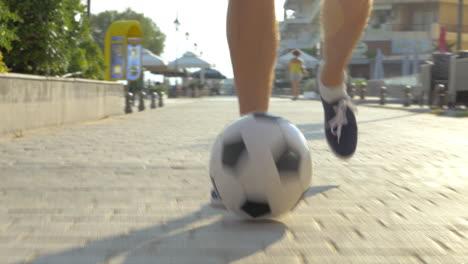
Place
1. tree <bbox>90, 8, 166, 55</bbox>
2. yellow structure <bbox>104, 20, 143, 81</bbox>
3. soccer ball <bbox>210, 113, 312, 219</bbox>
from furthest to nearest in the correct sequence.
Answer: tree <bbox>90, 8, 166, 55</bbox> → yellow structure <bbox>104, 20, 143, 81</bbox> → soccer ball <bbox>210, 113, 312, 219</bbox>

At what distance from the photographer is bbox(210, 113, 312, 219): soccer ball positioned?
271 cm

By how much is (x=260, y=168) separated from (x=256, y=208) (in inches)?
7.1

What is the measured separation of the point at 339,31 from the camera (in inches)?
144

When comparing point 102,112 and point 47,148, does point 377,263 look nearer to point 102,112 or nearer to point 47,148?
point 47,148

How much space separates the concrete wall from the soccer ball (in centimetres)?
504

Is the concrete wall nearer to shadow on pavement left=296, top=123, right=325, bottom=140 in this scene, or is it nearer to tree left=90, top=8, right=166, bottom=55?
shadow on pavement left=296, top=123, right=325, bottom=140

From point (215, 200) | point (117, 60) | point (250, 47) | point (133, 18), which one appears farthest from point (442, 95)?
point (133, 18)

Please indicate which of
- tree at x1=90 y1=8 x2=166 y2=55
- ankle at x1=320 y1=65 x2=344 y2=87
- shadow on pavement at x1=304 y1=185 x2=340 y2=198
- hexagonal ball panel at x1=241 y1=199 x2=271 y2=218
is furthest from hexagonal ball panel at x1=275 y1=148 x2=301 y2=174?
tree at x1=90 y1=8 x2=166 y2=55

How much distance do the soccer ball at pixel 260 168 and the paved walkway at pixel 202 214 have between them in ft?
0.39

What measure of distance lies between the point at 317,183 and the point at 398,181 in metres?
0.55

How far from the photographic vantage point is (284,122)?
2.91 meters

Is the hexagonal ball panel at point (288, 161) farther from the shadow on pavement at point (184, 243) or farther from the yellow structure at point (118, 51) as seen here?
the yellow structure at point (118, 51)

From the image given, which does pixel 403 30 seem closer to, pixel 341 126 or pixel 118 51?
pixel 118 51

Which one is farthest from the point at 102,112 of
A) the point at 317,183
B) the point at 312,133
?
the point at 317,183
